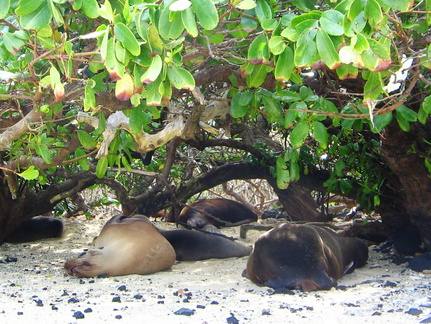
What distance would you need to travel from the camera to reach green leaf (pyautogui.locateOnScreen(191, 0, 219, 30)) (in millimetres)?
2580

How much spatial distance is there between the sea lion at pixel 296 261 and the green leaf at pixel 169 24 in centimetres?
268

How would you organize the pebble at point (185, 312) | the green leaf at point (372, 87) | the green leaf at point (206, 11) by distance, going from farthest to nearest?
the pebble at point (185, 312) → the green leaf at point (372, 87) → the green leaf at point (206, 11)

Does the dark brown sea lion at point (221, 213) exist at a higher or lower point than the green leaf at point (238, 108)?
lower

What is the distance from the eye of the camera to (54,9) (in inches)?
110

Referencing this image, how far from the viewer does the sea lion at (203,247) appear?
6.62 meters

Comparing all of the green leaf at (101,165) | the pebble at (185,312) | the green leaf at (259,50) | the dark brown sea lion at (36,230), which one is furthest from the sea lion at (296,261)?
the dark brown sea lion at (36,230)

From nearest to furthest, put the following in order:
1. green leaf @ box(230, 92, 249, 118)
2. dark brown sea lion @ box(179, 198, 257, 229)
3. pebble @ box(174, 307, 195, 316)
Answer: pebble @ box(174, 307, 195, 316)
green leaf @ box(230, 92, 249, 118)
dark brown sea lion @ box(179, 198, 257, 229)

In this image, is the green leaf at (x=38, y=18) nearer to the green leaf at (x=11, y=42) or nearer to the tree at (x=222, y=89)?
the tree at (x=222, y=89)

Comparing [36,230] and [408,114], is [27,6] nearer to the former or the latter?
[408,114]

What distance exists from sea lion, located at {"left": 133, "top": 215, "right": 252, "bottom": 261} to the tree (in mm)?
988

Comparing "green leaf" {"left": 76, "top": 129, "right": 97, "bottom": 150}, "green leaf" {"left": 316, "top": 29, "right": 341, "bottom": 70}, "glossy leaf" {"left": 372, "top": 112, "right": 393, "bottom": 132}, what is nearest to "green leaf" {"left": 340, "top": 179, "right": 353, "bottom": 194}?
"glossy leaf" {"left": 372, "top": 112, "right": 393, "bottom": 132}

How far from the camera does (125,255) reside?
5629 mm

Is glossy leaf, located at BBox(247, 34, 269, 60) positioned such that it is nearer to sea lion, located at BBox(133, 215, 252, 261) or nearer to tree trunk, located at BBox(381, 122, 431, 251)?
tree trunk, located at BBox(381, 122, 431, 251)

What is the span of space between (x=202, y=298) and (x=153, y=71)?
215 centimetres
